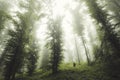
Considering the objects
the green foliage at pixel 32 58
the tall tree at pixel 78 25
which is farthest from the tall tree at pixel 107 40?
the green foliage at pixel 32 58

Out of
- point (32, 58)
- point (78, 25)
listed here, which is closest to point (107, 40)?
point (78, 25)

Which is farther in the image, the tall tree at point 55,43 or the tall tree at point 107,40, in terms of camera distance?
the tall tree at point 55,43

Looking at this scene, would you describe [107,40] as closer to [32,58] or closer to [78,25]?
[78,25]

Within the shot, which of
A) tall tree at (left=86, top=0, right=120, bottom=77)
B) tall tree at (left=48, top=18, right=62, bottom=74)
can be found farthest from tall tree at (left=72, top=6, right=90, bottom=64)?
tall tree at (left=86, top=0, right=120, bottom=77)

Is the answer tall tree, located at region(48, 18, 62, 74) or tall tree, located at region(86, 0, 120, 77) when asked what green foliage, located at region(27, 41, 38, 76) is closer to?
tall tree, located at region(48, 18, 62, 74)

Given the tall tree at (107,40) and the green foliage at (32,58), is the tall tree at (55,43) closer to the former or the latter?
the tall tree at (107,40)

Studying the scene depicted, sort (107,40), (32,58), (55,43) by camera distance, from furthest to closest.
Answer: (32,58)
(55,43)
(107,40)

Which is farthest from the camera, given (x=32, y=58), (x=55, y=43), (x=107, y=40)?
(x=32, y=58)

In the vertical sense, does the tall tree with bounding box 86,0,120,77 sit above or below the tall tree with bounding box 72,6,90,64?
below

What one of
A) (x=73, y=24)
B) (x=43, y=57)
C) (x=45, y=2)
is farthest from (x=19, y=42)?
(x=43, y=57)

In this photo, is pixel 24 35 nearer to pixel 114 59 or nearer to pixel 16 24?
pixel 16 24

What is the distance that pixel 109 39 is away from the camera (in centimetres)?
1827

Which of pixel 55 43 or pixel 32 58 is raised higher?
pixel 55 43

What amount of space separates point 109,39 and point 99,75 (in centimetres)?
546
